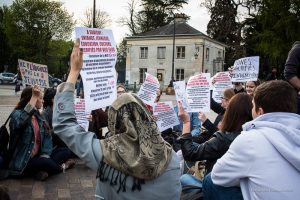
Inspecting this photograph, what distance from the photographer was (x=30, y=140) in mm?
5262

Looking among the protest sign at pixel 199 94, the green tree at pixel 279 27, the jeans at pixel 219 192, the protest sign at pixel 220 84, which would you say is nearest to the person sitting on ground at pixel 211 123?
the protest sign at pixel 199 94

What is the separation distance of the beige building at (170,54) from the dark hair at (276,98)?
141ft

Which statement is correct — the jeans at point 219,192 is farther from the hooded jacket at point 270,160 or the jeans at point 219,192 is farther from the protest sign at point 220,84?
the protest sign at point 220,84

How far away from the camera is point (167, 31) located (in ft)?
160

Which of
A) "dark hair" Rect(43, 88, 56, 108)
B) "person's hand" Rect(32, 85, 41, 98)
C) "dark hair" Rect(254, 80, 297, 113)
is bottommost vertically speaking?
"dark hair" Rect(43, 88, 56, 108)

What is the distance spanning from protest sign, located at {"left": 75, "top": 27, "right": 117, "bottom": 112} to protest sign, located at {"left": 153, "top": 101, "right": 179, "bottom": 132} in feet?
6.86

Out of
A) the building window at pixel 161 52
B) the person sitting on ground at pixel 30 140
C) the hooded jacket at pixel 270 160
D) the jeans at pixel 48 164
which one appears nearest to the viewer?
the hooded jacket at pixel 270 160

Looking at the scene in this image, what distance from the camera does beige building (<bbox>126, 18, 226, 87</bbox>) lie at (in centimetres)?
4638

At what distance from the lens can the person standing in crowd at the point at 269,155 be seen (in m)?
1.98

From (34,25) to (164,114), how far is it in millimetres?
47875

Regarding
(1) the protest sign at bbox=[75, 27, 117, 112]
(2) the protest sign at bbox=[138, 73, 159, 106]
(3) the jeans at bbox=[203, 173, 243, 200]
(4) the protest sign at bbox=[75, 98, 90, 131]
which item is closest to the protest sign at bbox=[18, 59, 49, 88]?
(4) the protest sign at bbox=[75, 98, 90, 131]

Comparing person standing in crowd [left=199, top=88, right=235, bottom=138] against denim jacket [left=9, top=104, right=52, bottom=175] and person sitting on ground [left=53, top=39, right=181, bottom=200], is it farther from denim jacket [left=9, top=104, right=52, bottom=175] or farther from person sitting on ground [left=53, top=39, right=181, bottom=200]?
denim jacket [left=9, top=104, right=52, bottom=175]

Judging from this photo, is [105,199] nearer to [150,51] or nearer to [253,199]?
[253,199]

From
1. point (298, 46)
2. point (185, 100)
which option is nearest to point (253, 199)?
point (298, 46)
